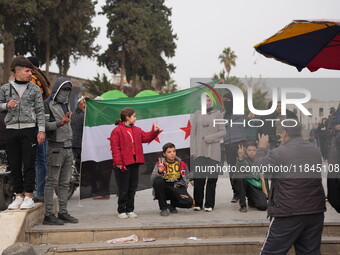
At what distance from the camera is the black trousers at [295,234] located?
5.36 metres

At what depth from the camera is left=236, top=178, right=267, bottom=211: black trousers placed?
8922 millimetres

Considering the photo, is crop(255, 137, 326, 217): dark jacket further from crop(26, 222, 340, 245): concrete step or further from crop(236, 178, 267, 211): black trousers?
crop(236, 178, 267, 211): black trousers

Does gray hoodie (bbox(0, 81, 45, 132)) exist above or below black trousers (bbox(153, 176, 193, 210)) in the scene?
above

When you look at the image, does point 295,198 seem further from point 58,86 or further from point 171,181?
point 58,86

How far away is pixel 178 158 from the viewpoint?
8906mm

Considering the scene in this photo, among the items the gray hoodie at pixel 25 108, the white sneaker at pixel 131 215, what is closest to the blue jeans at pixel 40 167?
the gray hoodie at pixel 25 108

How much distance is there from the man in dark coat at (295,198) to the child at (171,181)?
3286mm

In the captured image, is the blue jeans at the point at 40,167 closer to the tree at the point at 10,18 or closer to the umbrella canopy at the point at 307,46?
the umbrella canopy at the point at 307,46

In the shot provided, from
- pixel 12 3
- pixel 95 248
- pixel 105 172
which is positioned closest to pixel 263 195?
pixel 105 172

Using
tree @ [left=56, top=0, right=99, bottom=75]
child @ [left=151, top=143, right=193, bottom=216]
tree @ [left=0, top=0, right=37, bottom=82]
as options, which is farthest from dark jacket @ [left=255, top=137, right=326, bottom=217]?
tree @ [left=56, top=0, right=99, bottom=75]

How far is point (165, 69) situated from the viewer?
66375 mm

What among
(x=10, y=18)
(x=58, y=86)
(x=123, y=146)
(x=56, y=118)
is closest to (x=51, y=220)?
Result: (x=56, y=118)

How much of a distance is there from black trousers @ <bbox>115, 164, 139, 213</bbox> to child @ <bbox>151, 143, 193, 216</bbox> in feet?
1.10

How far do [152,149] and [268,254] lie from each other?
4661 mm
